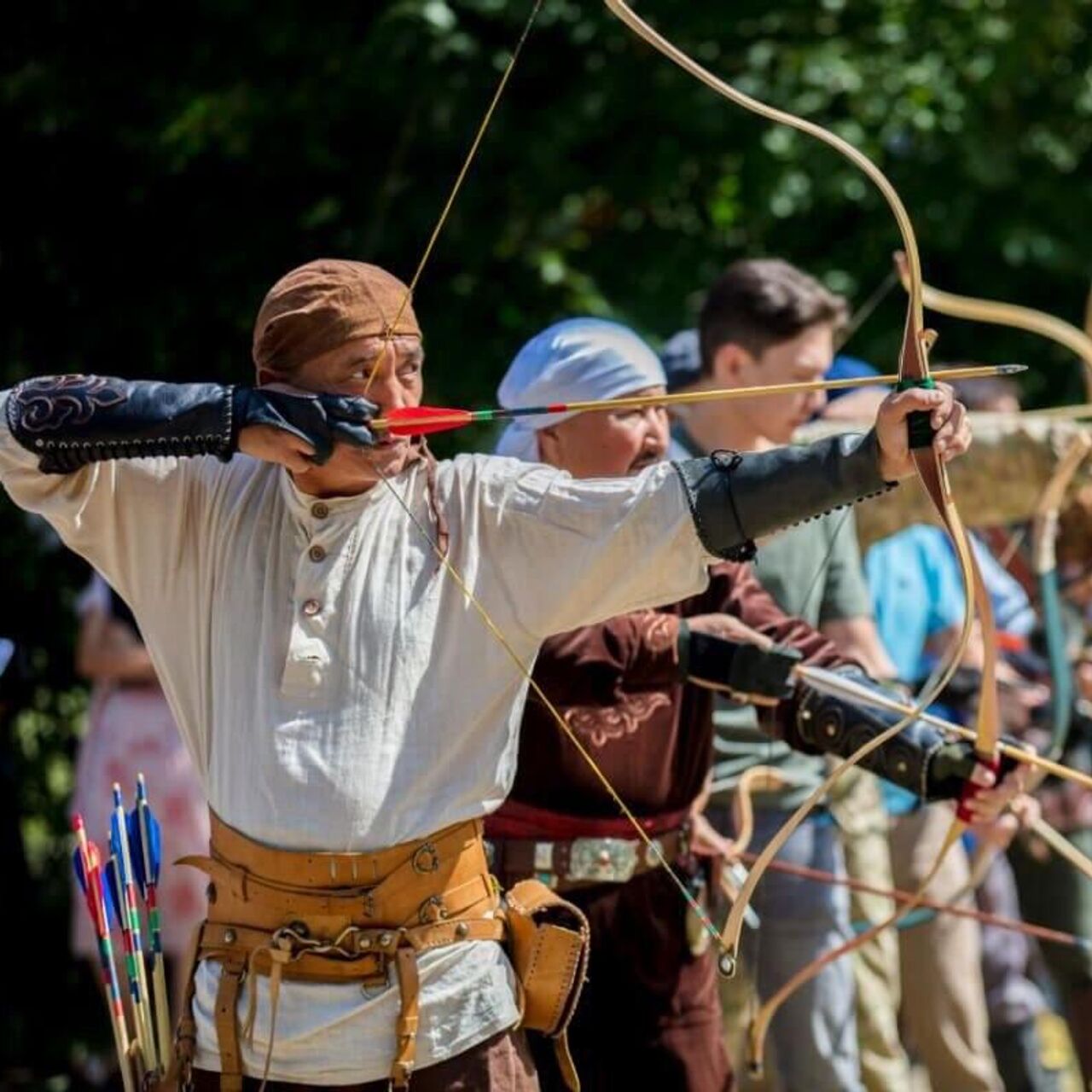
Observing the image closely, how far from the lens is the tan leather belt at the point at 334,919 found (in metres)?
2.91

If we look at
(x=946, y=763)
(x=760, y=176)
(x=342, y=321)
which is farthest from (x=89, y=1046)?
(x=342, y=321)

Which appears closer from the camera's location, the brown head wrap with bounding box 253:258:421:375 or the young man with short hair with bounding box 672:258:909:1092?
the brown head wrap with bounding box 253:258:421:375

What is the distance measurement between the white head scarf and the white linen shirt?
83 cm

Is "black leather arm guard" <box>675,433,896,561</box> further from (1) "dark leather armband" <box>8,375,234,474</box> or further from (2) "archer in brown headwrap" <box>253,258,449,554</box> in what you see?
(1) "dark leather armband" <box>8,375,234,474</box>

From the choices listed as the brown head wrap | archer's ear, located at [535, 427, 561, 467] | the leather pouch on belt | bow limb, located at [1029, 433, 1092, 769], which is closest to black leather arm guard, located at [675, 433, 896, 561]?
the brown head wrap

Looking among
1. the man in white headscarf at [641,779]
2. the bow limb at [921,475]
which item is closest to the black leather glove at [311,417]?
the bow limb at [921,475]

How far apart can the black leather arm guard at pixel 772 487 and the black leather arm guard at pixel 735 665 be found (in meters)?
0.73

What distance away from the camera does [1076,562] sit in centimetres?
586

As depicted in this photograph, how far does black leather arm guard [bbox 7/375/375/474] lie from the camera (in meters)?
2.86

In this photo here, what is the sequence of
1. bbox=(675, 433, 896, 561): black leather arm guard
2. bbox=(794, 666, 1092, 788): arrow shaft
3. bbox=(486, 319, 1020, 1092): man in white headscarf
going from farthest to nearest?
bbox=(486, 319, 1020, 1092): man in white headscarf, bbox=(794, 666, 1092, 788): arrow shaft, bbox=(675, 433, 896, 561): black leather arm guard

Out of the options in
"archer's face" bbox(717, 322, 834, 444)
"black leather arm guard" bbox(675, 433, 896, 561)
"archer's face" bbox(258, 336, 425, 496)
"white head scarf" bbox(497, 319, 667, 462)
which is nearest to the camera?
"black leather arm guard" bbox(675, 433, 896, 561)

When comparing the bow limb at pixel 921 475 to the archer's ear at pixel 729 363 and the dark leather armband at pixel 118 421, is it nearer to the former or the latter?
the dark leather armband at pixel 118 421

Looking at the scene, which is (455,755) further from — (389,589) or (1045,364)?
(1045,364)

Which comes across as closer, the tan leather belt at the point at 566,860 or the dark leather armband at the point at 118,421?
the dark leather armband at the point at 118,421
